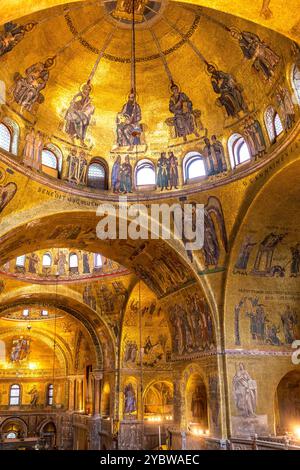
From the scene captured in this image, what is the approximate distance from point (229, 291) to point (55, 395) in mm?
24802

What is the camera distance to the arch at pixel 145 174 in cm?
1884

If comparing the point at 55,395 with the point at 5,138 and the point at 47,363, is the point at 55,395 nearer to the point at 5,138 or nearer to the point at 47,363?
the point at 47,363

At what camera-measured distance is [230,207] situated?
17219 mm

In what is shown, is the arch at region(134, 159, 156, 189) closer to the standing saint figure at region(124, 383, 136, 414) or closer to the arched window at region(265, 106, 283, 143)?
the arched window at region(265, 106, 283, 143)

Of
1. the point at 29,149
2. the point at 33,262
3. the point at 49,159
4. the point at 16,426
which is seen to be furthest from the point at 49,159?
the point at 16,426

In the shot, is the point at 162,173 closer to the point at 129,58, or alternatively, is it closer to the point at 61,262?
the point at 129,58

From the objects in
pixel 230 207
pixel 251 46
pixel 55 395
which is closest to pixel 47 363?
pixel 55 395

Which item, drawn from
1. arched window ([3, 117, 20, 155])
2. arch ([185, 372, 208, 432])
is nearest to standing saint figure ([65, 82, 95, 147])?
arched window ([3, 117, 20, 155])

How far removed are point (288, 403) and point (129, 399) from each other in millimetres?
10356

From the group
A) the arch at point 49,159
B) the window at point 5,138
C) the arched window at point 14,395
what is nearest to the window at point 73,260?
the arch at point 49,159

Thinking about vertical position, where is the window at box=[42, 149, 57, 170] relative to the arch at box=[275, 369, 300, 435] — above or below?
above

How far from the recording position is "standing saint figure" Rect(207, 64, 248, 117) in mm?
16016

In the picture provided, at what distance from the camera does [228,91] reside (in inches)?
642

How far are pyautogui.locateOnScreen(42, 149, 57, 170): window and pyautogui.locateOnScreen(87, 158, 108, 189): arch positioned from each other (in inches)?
61.6
